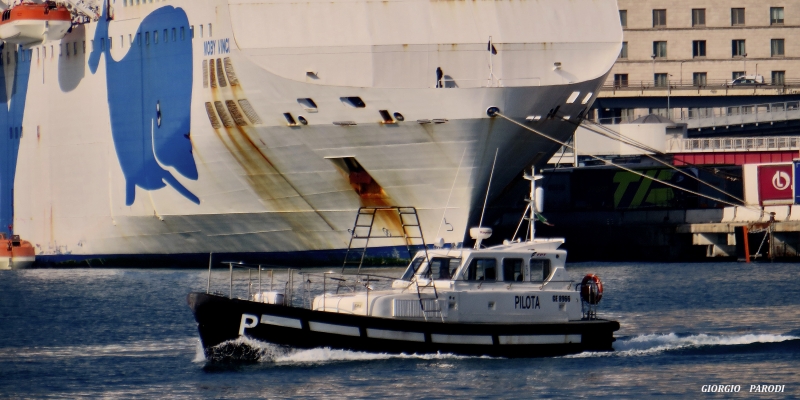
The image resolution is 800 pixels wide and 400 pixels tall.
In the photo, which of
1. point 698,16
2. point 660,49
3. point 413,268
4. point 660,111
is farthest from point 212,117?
point 698,16

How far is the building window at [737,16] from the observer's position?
106m

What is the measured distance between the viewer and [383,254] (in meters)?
51.7

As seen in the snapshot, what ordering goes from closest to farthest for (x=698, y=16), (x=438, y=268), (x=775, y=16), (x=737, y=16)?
(x=438, y=268) < (x=698, y=16) < (x=737, y=16) < (x=775, y=16)

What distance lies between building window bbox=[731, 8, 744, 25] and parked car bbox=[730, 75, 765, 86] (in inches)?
217

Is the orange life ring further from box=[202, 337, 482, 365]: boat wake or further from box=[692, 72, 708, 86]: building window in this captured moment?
box=[692, 72, 708, 86]: building window

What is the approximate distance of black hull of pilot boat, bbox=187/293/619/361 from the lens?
91.9 ft

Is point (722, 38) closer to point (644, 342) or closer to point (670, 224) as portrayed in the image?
point (670, 224)

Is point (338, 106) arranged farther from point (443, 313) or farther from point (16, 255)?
point (16, 255)

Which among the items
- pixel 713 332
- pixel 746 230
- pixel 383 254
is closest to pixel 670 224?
pixel 746 230

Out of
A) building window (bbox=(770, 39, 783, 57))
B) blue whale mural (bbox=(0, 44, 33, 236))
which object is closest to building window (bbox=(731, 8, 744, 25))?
building window (bbox=(770, 39, 783, 57))

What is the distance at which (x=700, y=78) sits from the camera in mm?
105688

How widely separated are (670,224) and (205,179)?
23.7m

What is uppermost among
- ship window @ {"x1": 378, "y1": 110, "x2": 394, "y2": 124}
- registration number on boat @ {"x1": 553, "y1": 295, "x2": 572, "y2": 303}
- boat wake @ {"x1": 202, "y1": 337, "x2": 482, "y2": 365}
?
ship window @ {"x1": 378, "y1": 110, "x2": 394, "y2": 124}

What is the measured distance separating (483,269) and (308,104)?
21.6m
